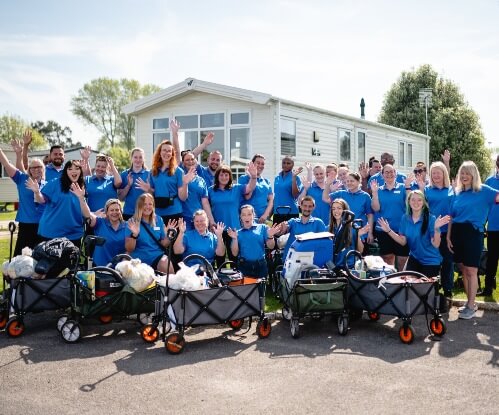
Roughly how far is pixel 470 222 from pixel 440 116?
109 feet

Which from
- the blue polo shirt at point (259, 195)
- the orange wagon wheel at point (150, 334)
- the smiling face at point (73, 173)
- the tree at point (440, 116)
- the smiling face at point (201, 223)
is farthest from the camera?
the tree at point (440, 116)

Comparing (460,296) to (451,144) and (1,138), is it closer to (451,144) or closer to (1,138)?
(451,144)

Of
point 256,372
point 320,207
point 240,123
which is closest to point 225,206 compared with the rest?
point 320,207

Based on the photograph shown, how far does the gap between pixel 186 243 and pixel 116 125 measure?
167 feet

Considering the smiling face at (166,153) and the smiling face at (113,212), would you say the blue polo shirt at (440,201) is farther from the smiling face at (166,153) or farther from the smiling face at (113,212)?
the smiling face at (113,212)

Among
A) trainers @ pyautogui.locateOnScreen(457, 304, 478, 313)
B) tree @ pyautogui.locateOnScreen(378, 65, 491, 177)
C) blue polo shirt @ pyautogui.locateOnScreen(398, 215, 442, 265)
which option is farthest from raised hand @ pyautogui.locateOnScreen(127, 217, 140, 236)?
tree @ pyautogui.locateOnScreen(378, 65, 491, 177)

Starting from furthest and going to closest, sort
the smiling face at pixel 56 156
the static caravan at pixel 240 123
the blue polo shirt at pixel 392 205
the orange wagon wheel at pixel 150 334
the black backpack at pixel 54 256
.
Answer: the static caravan at pixel 240 123
the blue polo shirt at pixel 392 205
the smiling face at pixel 56 156
the black backpack at pixel 54 256
the orange wagon wheel at pixel 150 334

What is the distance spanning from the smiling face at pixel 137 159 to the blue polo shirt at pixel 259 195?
155cm

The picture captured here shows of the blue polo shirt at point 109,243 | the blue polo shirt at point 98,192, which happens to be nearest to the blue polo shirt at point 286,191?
the blue polo shirt at point 98,192

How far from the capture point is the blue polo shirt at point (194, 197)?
7324 millimetres

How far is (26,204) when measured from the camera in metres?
6.96

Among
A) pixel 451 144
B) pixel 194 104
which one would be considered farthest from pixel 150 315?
pixel 451 144

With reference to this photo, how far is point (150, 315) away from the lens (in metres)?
5.98

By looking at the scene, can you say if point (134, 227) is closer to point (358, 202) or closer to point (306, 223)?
point (306, 223)
